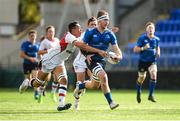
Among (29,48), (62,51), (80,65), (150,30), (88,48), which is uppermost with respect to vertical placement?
(150,30)

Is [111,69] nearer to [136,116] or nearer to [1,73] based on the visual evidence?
[1,73]

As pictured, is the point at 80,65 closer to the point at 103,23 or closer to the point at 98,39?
the point at 98,39

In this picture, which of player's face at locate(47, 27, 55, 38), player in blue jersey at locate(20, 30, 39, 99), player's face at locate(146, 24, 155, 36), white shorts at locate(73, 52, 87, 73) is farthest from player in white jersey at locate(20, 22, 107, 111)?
player in blue jersey at locate(20, 30, 39, 99)

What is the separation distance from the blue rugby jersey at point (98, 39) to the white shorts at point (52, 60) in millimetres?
1359

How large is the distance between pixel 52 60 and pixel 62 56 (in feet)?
1.04

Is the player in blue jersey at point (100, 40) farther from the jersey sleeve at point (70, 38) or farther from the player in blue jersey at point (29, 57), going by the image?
the player in blue jersey at point (29, 57)

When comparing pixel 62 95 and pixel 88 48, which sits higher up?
pixel 88 48

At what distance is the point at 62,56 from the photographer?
1948cm

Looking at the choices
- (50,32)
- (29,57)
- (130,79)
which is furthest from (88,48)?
(130,79)

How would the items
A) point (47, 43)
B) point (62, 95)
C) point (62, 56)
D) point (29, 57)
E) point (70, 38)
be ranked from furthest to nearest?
point (29, 57), point (47, 43), point (62, 56), point (62, 95), point (70, 38)

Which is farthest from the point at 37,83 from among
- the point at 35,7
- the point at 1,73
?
the point at 35,7

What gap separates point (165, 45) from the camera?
3706cm

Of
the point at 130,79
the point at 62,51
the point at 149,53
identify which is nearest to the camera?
the point at 62,51

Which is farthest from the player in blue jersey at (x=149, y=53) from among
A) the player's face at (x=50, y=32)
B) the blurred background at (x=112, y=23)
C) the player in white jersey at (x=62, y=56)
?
the blurred background at (x=112, y=23)
